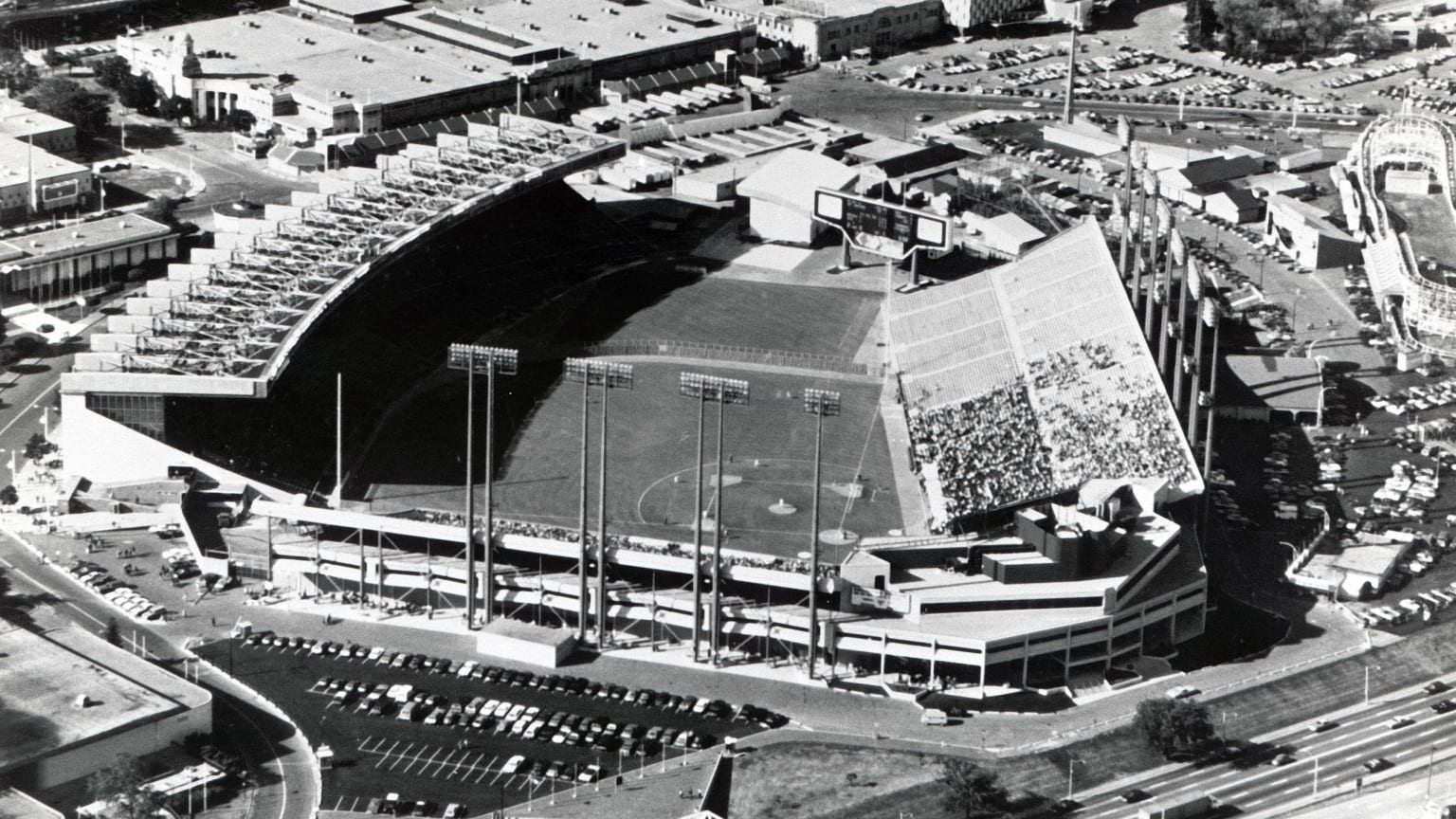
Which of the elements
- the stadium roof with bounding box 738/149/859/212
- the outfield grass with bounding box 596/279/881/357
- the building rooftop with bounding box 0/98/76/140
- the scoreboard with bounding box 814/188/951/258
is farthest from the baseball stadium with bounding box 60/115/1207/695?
the building rooftop with bounding box 0/98/76/140

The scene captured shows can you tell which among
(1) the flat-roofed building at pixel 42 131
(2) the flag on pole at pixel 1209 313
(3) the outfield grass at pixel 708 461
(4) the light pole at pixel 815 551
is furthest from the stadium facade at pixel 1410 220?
(1) the flat-roofed building at pixel 42 131

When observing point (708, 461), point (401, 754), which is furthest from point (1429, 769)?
point (401, 754)

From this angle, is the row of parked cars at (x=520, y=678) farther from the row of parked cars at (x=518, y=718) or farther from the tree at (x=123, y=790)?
the tree at (x=123, y=790)

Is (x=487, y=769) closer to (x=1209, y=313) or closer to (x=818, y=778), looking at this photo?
(x=818, y=778)

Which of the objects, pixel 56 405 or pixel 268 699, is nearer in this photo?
pixel 268 699

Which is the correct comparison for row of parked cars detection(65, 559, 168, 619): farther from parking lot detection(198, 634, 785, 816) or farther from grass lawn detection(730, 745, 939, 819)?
grass lawn detection(730, 745, 939, 819)

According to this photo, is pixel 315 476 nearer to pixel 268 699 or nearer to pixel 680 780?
pixel 268 699

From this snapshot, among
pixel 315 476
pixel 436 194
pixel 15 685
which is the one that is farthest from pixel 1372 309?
pixel 15 685
